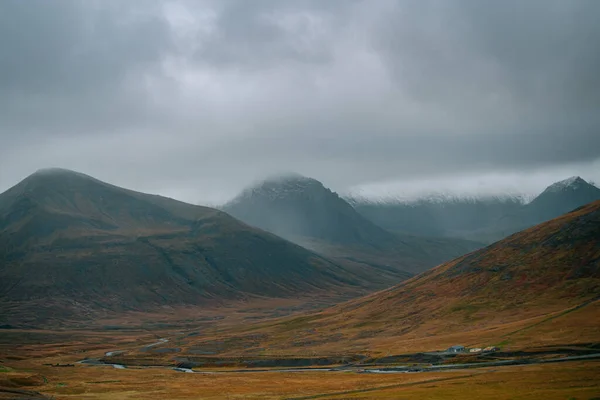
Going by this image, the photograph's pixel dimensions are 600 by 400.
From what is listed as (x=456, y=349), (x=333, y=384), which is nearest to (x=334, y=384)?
(x=333, y=384)

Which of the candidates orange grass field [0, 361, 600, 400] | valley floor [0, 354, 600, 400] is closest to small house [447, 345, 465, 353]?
valley floor [0, 354, 600, 400]

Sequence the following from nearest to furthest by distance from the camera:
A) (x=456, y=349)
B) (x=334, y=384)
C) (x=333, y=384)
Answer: (x=334, y=384) < (x=333, y=384) < (x=456, y=349)

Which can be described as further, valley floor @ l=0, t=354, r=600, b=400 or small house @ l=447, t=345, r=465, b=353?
small house @ l=447, t=345, r=465, b=353

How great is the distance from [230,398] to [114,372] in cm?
7345

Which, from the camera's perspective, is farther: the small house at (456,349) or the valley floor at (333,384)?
the small house at (456,349)

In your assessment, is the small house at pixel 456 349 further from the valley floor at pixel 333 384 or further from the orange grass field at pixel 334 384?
the orange grass field at pixel 334 384

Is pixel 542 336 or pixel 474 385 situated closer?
pixel 474 385

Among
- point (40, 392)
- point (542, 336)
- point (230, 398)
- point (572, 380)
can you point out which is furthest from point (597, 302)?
point (40, 392)

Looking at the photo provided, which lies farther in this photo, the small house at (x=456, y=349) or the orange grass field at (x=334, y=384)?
the small house at (x=456, y=349)

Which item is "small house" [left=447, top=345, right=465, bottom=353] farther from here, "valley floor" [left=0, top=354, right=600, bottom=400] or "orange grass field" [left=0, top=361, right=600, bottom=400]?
"orange grass field" [left=0, top=361, right=600, bottom=400]

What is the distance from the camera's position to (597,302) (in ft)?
602

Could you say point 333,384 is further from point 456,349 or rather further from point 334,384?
point 456,349

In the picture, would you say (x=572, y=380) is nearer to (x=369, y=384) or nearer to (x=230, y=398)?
(x=369, y=384)

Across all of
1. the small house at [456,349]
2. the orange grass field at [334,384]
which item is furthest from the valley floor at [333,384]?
the small house at [456,349]
